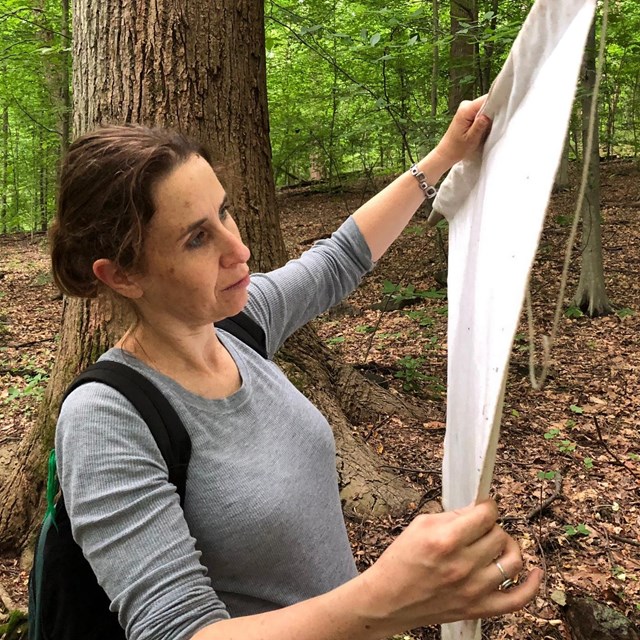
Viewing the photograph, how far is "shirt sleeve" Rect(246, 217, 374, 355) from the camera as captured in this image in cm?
170

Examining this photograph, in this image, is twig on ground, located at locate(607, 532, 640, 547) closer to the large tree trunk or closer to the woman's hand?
the large tree trunk

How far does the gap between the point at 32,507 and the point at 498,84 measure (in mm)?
3194

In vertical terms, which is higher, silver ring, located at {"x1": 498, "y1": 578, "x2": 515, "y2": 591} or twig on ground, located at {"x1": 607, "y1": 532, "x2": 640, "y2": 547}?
silver ring, located at {"x1": 498, "y1": 578, "x2": 515, "y2": 591}

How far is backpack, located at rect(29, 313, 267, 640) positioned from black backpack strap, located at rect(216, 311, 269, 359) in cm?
47

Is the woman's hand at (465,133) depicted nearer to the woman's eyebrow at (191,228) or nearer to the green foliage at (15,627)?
the woman's eyebrow at (191,228)

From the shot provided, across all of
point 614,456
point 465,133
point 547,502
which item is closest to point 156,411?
point 465,133

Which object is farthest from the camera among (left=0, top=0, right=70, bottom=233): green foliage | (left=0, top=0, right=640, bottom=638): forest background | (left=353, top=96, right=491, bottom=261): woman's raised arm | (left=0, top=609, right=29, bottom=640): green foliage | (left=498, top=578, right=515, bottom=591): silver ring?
(left=0, top=0, right=70, bottom=233): green foliage

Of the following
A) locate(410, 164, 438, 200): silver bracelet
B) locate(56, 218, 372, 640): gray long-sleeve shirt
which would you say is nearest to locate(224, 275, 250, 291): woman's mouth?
locate(56, 218, 372, 640): gray long-sleeve shirt

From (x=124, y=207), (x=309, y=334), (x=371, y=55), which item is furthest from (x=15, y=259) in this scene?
(x=124, y=207)

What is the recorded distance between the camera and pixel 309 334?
3.67 metres

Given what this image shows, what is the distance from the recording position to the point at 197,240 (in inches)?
46.4

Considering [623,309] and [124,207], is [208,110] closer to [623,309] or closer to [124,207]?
[124,207]

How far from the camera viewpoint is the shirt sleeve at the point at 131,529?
0.92m

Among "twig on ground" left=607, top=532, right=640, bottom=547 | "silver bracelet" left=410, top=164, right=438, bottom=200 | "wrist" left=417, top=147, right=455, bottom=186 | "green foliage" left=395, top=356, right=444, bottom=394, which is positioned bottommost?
"twig on ground" left=607, top=532, right=640, bottom=547
